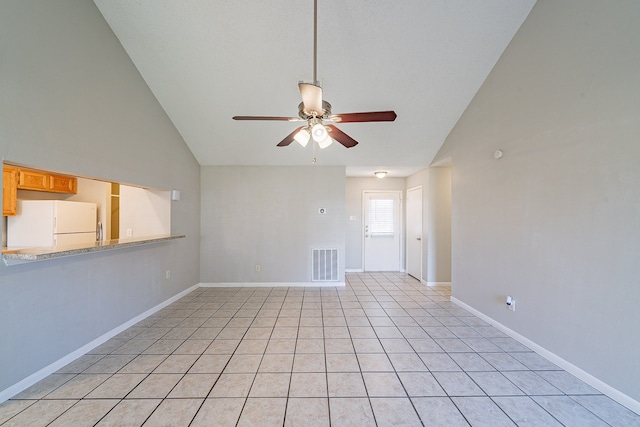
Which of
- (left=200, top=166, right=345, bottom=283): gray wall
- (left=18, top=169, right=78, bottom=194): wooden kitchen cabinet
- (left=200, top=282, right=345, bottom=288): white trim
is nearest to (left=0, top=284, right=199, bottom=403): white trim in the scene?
(left=200, top=282, right=345, bottom=288): white trim

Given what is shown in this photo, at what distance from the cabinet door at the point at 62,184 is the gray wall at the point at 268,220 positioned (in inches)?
77.0

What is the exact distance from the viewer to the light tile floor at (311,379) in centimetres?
169

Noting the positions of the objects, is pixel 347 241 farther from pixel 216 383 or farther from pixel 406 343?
pixel 216 383

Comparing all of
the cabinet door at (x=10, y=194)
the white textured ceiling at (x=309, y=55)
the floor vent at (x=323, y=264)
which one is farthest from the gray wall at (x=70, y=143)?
the floor vent at (x=323, y=264)

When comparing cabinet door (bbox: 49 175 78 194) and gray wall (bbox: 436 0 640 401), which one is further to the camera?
cabinet door (bbox: 49 175 78 194)

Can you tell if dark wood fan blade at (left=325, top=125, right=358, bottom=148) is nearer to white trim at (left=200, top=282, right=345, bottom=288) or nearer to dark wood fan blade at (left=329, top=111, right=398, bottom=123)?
dark wood fan blade at (left=329, top=111, right=398, bottom=123)

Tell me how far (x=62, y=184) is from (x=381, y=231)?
5.91 metres

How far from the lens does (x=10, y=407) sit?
1738 millimetres

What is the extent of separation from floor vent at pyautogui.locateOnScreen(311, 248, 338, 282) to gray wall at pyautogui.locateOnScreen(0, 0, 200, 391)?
248 centimetres

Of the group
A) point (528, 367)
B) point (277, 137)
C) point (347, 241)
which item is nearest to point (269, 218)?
point (277, 137)

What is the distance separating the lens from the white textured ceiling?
2.51 meters

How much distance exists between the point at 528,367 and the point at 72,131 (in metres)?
4.48

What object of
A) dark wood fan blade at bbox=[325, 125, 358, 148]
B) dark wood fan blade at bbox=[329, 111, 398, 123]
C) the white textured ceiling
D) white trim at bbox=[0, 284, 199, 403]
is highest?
the white textured ceiling

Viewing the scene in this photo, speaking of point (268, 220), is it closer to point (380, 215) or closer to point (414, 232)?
point (380, 215)
